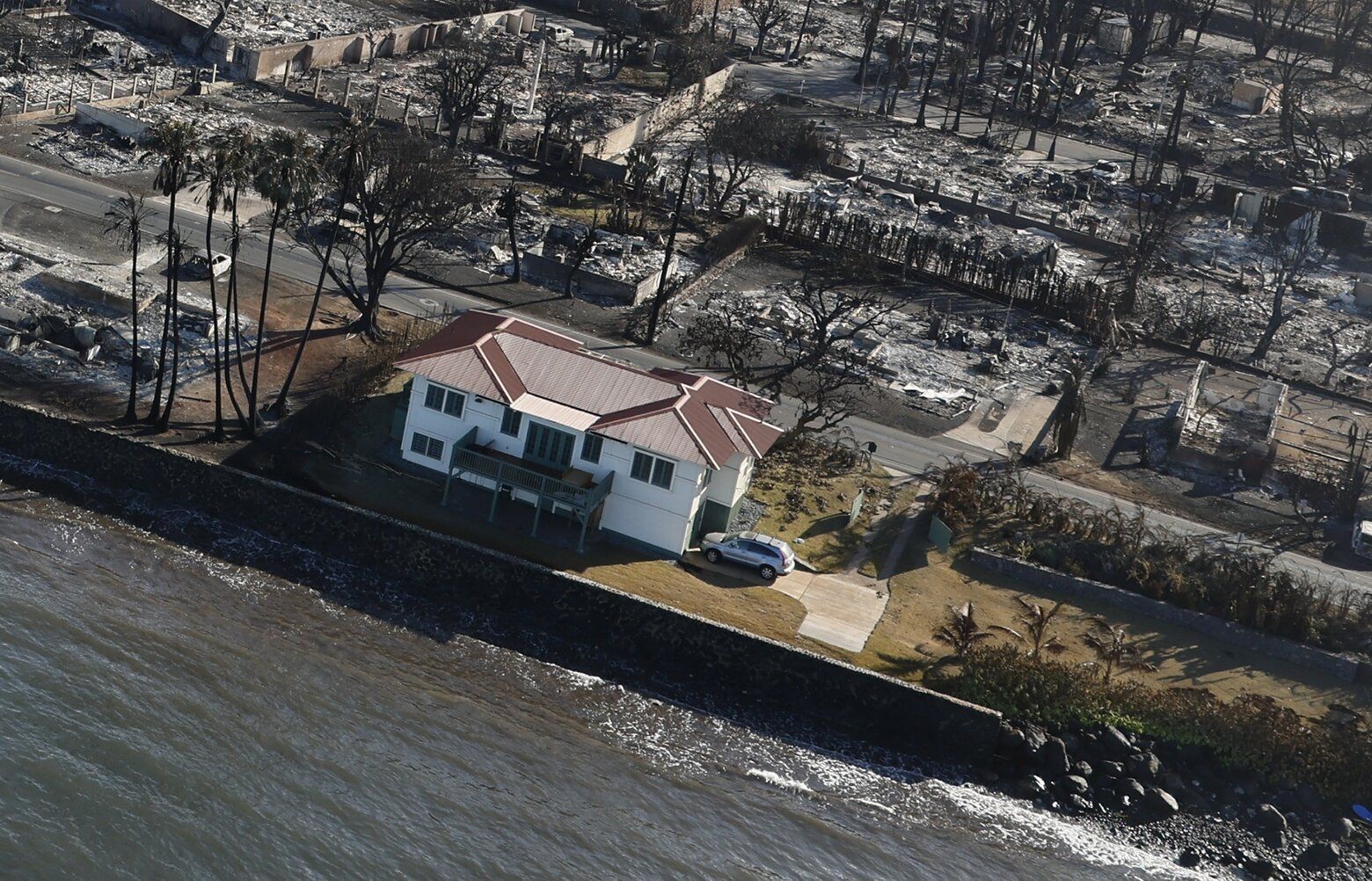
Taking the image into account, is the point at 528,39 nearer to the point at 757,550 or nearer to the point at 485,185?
the point at 485,185

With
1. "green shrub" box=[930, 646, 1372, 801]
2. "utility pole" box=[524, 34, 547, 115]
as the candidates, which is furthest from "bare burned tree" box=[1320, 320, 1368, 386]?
"utility pole" box=[524, 34, 547, 115]

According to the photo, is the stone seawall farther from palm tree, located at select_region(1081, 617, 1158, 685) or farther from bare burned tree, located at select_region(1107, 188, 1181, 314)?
bare burned tree, located at select_region(1107, 188, 1181, 314)

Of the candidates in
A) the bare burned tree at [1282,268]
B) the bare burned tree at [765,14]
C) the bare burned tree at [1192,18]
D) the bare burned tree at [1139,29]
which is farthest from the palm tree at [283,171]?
the bare burned tree at [1139,29]

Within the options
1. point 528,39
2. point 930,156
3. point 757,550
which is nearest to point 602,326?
point 757,550

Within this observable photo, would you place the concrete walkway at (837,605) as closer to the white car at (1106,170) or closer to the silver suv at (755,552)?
the silver suv at (755,552)

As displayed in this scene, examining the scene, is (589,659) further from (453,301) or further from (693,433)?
(453,301)

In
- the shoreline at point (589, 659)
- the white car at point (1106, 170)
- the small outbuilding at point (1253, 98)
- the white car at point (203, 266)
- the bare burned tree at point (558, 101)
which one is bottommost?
the shoreline at point (589, 659)
